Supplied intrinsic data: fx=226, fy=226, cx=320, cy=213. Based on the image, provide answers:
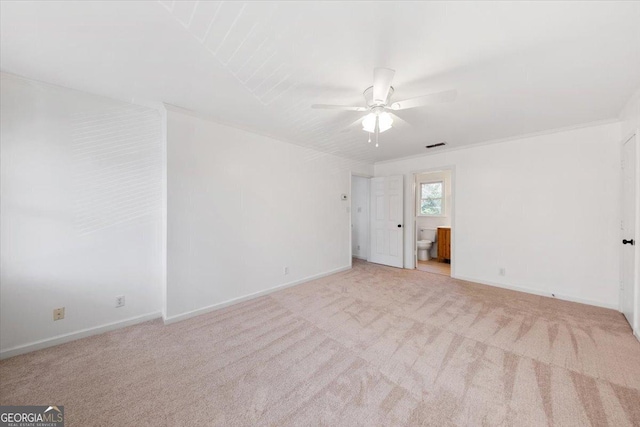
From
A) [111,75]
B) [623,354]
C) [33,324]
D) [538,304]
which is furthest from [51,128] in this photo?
[538,304]

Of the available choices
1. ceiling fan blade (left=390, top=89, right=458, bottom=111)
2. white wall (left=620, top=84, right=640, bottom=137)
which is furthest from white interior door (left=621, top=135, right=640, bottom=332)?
ceiling fan blade (left=390, top=89, right=458, bottom=111)

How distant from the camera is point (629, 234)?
2484 millimetres

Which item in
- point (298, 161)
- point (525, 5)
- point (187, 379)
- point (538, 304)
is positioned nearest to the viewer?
point (525, 5)

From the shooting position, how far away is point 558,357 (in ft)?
6.30

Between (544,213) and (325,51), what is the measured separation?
3849 millimetres

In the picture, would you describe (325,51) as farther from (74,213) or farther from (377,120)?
(74,213)

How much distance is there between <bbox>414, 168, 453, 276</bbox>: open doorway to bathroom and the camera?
543 cm

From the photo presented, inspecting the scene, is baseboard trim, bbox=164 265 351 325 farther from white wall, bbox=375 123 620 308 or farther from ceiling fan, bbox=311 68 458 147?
white wall, bbox=375 123 620 308

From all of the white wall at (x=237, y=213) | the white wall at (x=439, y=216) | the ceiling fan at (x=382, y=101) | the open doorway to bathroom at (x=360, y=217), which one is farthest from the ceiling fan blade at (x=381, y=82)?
the white wall at (x=439, y=216)

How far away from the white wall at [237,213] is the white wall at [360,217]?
62.9 inches

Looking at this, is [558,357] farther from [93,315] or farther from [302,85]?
[93,315]

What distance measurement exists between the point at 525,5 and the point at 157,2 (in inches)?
79.5

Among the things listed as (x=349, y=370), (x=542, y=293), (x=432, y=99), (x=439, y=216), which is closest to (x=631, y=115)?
(x=542, y=293)

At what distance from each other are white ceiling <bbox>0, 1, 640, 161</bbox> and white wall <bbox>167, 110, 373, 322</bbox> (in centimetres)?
53
